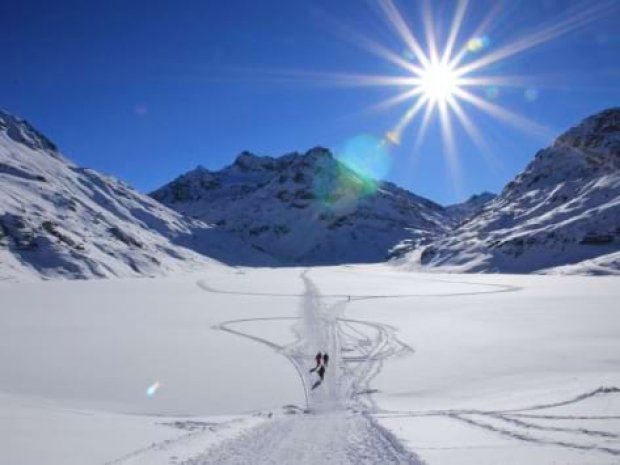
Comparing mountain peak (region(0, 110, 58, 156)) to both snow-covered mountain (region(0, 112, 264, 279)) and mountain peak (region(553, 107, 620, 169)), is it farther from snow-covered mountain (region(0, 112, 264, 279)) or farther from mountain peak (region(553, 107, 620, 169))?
mountain peak (region(553, 107, 620, 169))

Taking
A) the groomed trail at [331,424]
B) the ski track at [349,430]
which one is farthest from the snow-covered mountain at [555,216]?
the ski track at [349,430]

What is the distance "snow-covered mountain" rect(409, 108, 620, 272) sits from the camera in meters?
117

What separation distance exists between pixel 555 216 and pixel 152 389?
141265 mm

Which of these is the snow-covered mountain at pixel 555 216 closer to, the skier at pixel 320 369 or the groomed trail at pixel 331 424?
the groomed trail at pixel 331 424

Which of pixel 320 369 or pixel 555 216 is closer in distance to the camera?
pixel 320 369

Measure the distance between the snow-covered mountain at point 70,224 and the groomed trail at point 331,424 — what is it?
224ft

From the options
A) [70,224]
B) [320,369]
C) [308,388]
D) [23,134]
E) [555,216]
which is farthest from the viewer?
[23,134]

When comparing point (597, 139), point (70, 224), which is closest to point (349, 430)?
point (70, 224)

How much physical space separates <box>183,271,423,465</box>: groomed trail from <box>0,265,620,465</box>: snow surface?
73 millimetres

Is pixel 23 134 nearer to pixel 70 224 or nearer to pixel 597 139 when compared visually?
pixel 70 224

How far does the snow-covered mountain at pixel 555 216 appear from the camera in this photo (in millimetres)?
117312

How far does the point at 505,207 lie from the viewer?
17750 cm

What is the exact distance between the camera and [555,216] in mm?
139625

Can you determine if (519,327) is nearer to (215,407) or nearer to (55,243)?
(215,407)
